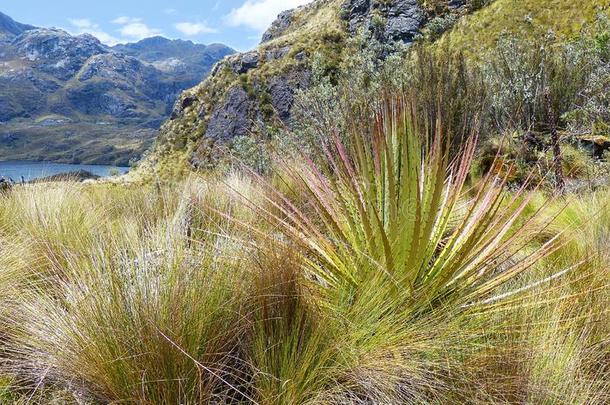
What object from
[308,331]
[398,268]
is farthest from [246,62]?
[308,331]

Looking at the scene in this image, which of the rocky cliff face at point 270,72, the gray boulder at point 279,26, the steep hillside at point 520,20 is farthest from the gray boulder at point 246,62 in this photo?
the steep hillside at point 520,20

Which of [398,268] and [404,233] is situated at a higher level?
[404,233]

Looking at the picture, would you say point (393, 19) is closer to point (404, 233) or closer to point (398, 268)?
point (404, 233)

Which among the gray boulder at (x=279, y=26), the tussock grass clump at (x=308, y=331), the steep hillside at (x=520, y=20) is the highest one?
the gray boulder at (x=279, y=26)

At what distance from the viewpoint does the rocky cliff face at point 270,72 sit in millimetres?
49406

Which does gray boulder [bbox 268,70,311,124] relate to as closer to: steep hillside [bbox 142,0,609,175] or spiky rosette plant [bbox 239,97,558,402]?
steep hillside [bbox 142,0,609,175]

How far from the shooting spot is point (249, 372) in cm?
162

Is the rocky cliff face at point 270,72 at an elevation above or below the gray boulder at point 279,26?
below

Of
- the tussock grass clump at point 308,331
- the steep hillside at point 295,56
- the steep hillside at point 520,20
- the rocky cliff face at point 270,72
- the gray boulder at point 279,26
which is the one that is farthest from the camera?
the gray boulder at point 279,26

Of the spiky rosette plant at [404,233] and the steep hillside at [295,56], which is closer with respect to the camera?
the spiky rosette plant at [404,233]

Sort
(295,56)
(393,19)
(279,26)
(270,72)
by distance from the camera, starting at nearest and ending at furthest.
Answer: (393,19) → (295,56) → (270,72) → (279,26)

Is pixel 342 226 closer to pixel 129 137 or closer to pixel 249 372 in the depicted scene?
pixel 249 372

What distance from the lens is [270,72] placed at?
55.2m

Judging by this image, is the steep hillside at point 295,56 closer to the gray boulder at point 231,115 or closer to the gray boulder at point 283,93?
the gray boulder at point 283,93
